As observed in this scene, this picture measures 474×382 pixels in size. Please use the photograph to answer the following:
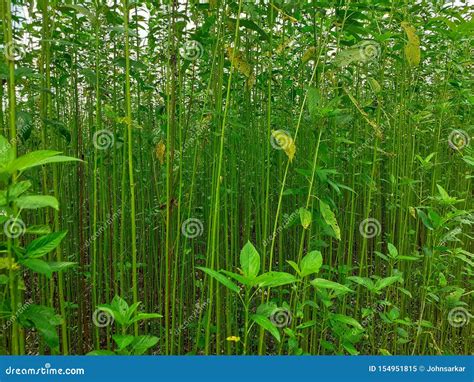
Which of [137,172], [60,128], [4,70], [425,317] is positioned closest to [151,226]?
[137,172]

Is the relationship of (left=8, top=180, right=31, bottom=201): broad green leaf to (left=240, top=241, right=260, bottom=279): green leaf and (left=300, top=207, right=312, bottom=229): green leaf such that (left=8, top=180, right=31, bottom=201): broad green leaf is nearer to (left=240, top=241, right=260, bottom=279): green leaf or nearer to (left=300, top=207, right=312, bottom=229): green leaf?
(left=240, top=241, right=260, bottom=279): green leaf

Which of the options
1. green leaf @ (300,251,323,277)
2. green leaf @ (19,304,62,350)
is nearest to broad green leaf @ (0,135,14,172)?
green leaf @ (19,304,62,350)

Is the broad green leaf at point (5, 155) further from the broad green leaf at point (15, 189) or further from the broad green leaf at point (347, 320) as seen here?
the broad green leaf at point (347, 320)

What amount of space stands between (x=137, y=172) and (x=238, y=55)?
139 cm

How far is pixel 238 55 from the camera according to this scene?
4.42 feet
